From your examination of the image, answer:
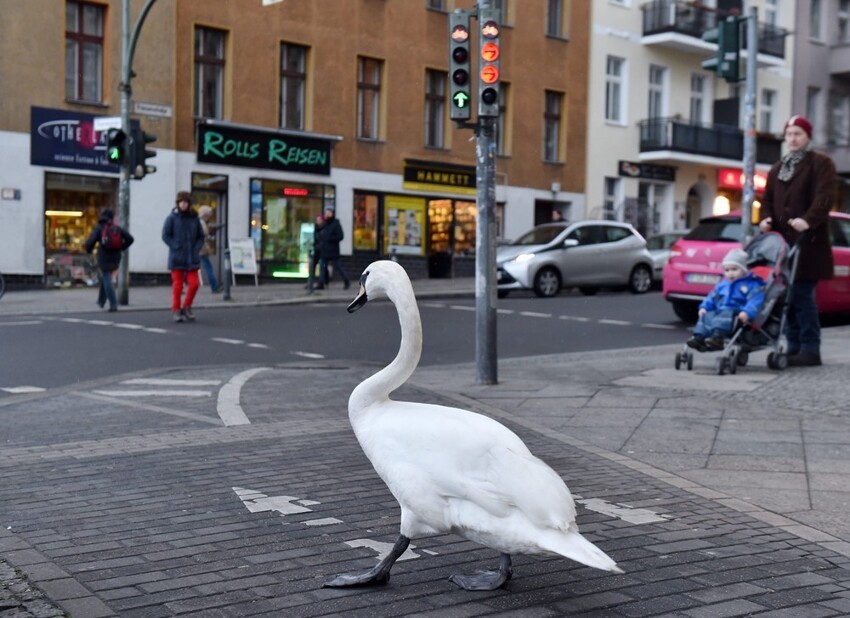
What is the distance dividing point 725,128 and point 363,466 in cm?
3701

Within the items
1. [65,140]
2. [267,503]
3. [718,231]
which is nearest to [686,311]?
[718,231]

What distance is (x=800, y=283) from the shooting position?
1125 centimetres

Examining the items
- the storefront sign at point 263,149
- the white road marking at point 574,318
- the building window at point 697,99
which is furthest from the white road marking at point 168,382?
the building window at point 697,99

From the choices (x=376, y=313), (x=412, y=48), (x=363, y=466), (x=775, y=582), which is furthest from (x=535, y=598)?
(x=412, y=48)

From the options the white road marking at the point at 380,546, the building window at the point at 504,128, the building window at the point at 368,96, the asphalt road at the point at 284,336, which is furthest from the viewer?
the building window at the point at 504,128

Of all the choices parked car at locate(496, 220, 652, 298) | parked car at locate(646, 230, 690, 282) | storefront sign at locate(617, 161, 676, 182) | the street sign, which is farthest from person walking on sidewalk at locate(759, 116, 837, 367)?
storefront sign at locate(617, 161, 676, 182)

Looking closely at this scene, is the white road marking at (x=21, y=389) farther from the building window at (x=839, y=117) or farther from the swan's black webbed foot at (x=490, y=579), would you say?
the building window at (x=839, y=117)

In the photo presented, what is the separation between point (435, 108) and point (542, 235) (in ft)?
31.2

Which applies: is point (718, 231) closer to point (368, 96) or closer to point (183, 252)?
point (183, 252)

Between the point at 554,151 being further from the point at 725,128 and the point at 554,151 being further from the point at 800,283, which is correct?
the point at 800,283

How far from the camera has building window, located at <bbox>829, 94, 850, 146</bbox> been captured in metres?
45.9

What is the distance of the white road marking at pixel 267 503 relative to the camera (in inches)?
223

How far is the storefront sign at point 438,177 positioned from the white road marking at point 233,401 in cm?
2209

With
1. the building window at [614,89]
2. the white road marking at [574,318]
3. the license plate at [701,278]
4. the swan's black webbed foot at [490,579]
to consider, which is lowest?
the swan's black webbed foot at [490,579]
